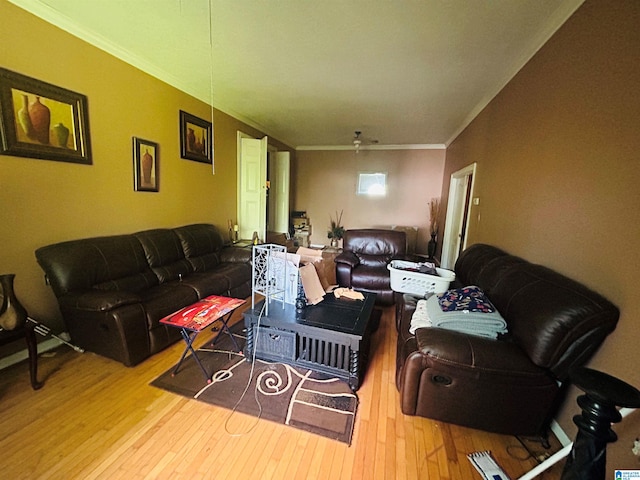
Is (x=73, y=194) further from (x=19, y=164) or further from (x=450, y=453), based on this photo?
(x=450, y=453)

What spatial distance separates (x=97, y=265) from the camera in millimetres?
2209

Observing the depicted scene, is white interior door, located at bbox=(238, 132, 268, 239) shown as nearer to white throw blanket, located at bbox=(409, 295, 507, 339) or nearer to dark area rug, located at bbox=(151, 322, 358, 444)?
dark area rug, located at bbox=(151, 322, 358, 444)

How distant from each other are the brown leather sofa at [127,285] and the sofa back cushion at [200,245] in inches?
0.6

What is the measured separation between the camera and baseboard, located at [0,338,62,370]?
1899 millimetres

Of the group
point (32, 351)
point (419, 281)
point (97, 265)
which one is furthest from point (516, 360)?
point (97, 265)

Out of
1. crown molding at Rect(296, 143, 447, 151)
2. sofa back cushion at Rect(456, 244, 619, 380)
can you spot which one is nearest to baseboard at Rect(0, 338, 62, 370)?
sofa back cushion at Rect(456, 244, 619, 380)

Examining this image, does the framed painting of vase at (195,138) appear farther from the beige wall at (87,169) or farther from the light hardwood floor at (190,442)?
the light hardwood floor at (190,442)

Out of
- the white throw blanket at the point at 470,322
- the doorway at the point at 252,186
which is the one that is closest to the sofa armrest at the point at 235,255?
the doorway at the point at 252,186

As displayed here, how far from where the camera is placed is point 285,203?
5750 mm

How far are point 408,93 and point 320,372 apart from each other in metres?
3.22

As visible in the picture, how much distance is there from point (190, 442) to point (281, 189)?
482 centimetres

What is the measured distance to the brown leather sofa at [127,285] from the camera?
1913mm

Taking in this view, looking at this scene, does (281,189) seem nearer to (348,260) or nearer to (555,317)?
(348,260)

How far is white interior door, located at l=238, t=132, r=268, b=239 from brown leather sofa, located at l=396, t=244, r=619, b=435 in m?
3.38
